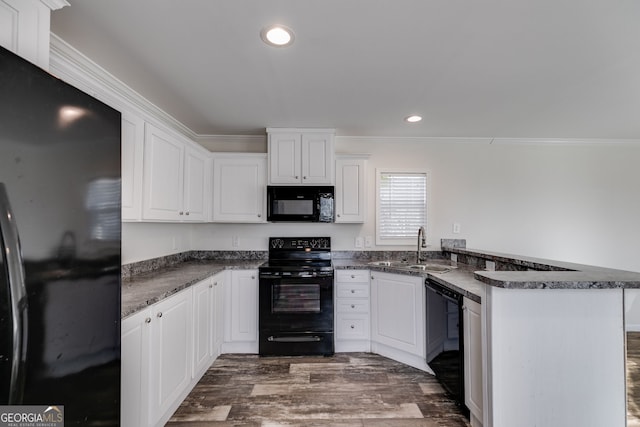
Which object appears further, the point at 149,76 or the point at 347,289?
the point at 347,289

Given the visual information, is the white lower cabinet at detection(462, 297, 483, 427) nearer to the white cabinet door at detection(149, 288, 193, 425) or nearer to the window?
the window

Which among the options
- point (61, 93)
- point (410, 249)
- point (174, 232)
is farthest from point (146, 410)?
point (410, 249)

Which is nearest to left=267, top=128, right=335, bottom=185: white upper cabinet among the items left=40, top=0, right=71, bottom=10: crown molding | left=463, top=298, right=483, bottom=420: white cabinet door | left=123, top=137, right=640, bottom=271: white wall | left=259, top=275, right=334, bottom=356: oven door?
left=123, top=137, right=640, bottom=271: white wall

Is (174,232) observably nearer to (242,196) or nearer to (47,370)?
(242,196)

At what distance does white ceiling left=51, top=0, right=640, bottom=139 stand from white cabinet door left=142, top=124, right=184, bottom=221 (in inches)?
17.0

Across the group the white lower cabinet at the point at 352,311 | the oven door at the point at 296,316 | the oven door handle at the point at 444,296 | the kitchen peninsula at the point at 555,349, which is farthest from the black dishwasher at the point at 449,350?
the oven door at the point at 296,316

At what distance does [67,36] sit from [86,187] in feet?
4.30

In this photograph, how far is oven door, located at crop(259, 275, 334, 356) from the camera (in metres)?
2.71

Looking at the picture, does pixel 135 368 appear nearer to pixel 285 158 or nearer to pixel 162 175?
pixel 162 175

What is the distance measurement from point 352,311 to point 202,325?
1.43 m

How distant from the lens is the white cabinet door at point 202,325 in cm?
216

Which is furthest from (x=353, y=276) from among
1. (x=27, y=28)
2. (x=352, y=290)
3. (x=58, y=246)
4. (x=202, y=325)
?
(x=27, y=28)

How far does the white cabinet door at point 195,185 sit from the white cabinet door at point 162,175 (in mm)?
96

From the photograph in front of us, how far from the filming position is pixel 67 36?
1551 millimetres
